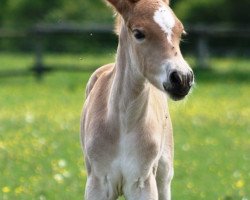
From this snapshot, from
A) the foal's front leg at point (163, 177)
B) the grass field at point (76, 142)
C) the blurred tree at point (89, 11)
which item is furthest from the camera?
the blurred tree at point (89, 11)

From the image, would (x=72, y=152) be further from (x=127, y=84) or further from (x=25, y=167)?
(x=127, y=84)

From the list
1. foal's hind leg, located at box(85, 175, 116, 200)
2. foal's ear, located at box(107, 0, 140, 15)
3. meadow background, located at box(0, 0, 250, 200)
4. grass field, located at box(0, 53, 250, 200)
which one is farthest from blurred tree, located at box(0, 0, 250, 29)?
foal's ear, located at box(107, 0, 140, 15)

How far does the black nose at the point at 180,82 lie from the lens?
4984mm

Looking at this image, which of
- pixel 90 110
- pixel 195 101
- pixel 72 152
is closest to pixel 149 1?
pixel 90 110

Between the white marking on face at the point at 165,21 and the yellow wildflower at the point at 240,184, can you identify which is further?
the yellow wildflower at the point at 240,184

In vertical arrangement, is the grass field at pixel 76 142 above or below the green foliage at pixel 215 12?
above

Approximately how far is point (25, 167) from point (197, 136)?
3.75 m

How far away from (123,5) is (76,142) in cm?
660

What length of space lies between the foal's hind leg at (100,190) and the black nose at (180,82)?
98cm

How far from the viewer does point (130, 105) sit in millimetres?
5781

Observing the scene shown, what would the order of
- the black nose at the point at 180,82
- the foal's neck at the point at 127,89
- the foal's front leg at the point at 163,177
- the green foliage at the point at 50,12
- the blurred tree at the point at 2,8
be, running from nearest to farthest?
the black nose at the point at 180,82, the foal's neck at the point at 127,89, the foal's front leg at the point at 163,177, the green foliage at the point at 50,12, the blurred tree at the point at 2,8

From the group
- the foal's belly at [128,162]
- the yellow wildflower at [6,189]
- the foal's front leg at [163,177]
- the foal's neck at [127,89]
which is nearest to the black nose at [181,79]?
the foal's neck at [127,89]

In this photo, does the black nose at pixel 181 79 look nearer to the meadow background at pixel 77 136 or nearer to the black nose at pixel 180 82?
the black nose at pixel 180 82

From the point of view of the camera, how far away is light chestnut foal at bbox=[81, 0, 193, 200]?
528 cm
